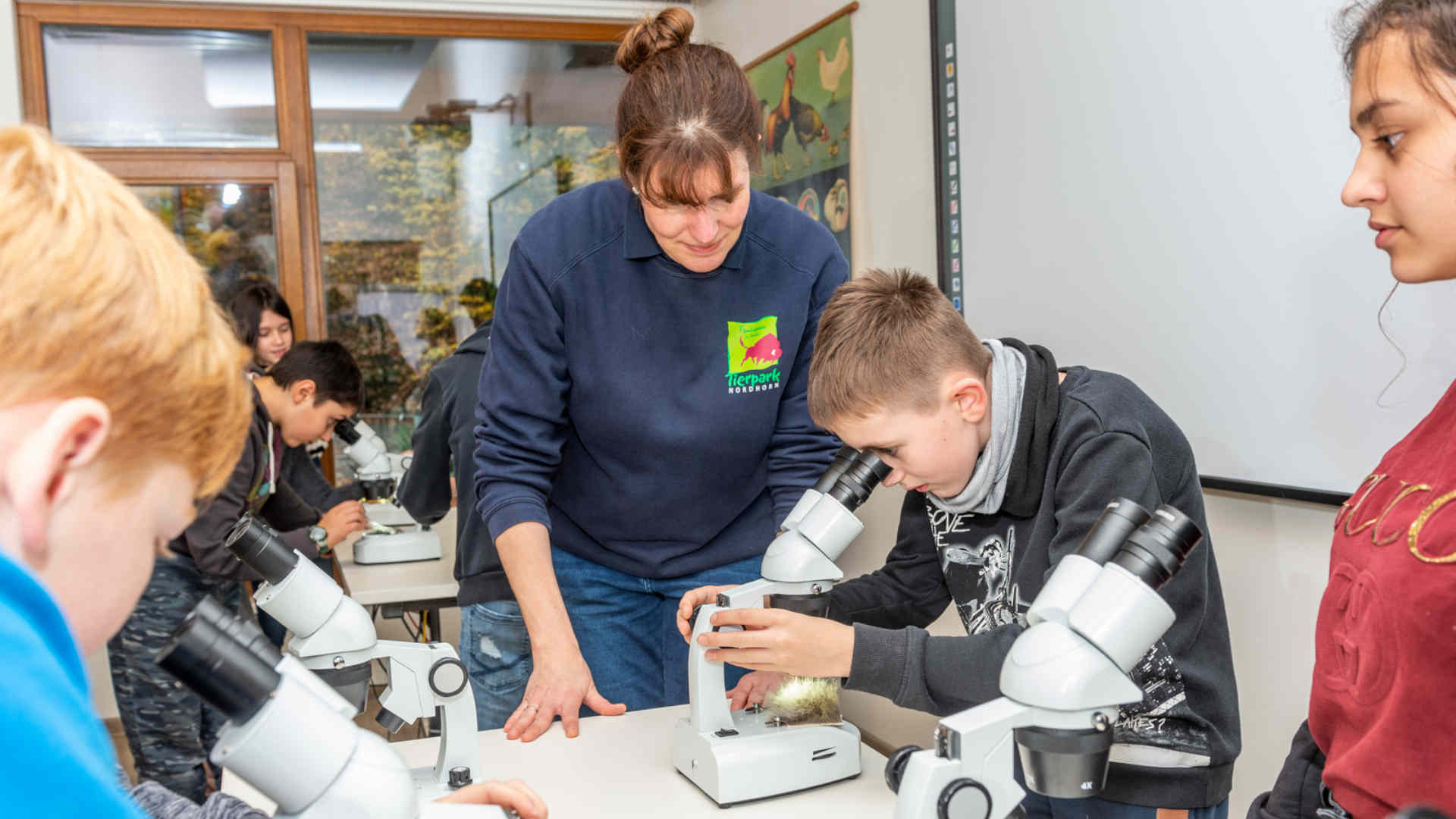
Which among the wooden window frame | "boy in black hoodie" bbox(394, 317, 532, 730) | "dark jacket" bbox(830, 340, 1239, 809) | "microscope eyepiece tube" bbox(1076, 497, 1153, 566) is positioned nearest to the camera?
"microscope eyepiece tube" bbox(1076, 497, 1153, 566)

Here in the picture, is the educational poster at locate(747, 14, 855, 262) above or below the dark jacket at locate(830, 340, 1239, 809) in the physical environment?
above

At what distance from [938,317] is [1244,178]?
3.02 feet

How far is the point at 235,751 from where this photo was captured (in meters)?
0.69

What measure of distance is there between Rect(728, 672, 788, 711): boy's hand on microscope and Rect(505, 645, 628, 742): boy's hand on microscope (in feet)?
0.65

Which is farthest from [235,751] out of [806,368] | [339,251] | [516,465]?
[339,251]

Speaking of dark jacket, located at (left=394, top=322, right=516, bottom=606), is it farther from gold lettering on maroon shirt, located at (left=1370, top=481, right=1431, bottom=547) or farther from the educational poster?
gold lettering on maroon shirt, located at (left=1370, top=481, right=1431, bottom=547)

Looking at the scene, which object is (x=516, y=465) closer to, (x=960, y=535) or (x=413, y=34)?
(x=960, y=535)

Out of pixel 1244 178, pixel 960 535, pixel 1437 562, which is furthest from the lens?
Answer: pixel 1244 178

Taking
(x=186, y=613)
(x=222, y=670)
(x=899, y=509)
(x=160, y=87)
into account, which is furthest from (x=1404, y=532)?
(x=160, y=87)

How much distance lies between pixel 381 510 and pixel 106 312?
11.6ft

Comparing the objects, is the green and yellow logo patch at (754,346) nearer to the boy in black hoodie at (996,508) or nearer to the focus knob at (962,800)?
the boy in black hoodie at (996,508)

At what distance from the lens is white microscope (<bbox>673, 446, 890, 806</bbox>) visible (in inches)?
49.7

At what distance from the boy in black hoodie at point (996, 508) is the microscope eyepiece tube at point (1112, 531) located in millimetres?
368

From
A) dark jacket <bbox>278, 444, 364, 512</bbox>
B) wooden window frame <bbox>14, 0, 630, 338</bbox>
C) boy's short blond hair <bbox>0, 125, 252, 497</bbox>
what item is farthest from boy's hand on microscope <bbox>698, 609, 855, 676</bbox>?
wooden window frame <bbox>14, 0, 630, 338</bbox>
